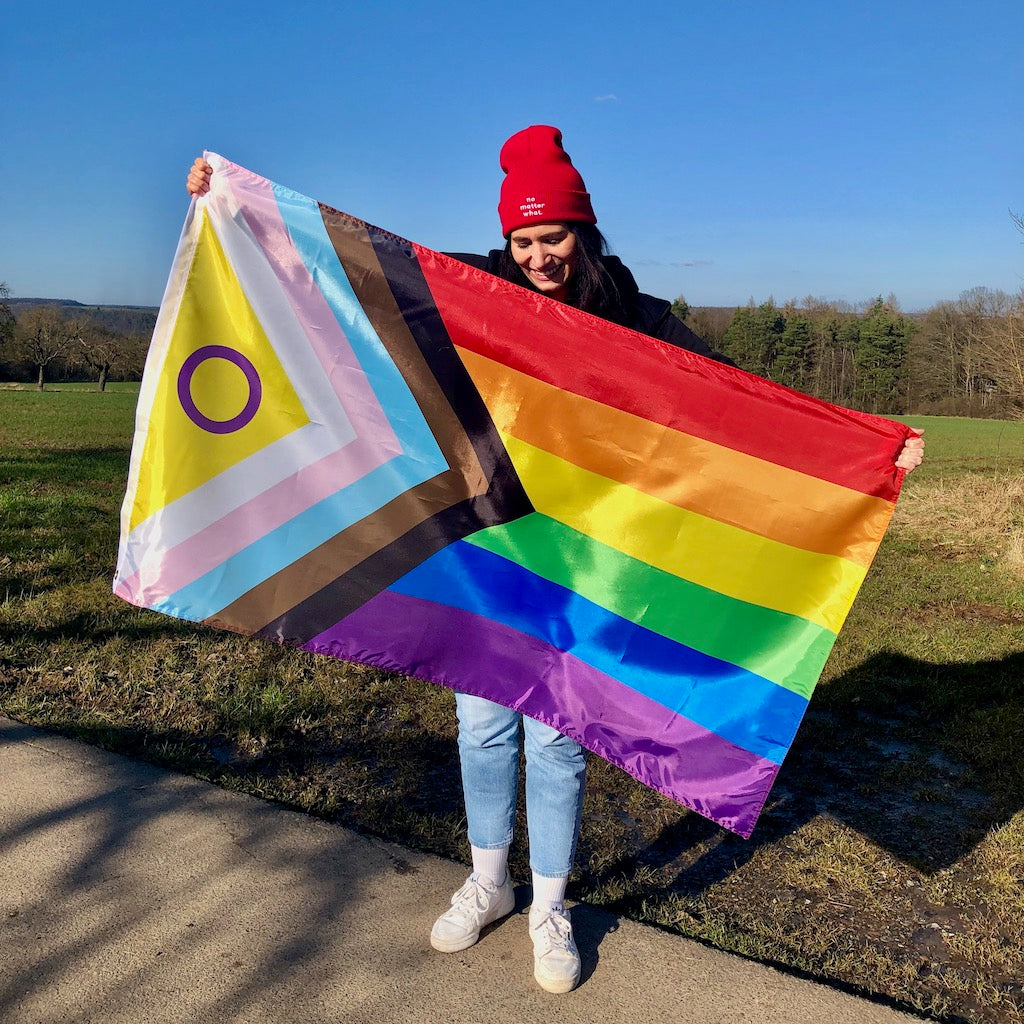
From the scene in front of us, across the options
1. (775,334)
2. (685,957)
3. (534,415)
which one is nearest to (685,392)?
(534,415)

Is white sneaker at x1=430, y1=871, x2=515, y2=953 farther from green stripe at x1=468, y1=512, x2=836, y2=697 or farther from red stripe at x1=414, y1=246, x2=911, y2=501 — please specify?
red stripe at x1=414, y1=246, x2=911, y2=501

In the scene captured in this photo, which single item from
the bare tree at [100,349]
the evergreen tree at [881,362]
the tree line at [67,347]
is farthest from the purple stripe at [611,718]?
the bare tree at [100,349]

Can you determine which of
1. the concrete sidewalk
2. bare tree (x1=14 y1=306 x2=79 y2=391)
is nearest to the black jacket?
the concrete sidewalk

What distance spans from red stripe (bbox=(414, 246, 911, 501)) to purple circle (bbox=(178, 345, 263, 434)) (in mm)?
603

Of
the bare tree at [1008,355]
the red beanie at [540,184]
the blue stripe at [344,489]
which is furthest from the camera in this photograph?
the bare tree at [1008,355]

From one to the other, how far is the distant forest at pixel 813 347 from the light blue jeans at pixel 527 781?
128 ft

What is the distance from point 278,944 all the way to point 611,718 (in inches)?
41.6

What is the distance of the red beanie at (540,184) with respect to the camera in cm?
246

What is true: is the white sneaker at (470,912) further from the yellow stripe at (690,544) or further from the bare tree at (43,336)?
the bare tree at (43,336)

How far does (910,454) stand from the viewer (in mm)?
2498

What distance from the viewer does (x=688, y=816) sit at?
11.6 ft

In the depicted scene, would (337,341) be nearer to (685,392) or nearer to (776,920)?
(685,392)

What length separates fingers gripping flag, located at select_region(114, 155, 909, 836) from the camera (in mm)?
2541

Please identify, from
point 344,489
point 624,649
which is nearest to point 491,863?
point 624,649
